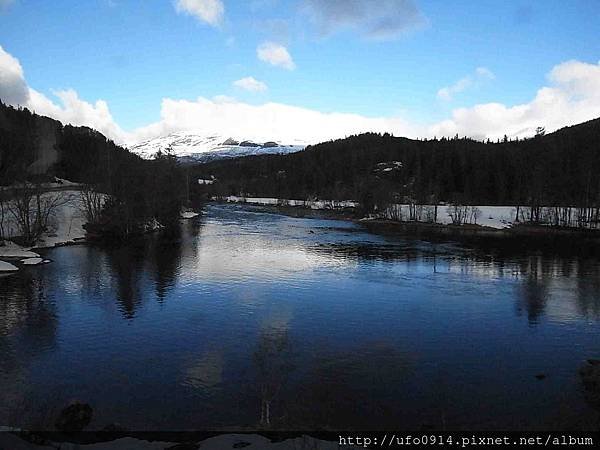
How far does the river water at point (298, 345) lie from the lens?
1341 centimetres

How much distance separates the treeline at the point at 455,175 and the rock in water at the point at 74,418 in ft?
232

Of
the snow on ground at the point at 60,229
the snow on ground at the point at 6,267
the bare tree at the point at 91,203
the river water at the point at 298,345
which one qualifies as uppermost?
the bare tree at the point at 91,203

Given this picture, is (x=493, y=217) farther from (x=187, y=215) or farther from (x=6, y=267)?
(x=6, y=267)

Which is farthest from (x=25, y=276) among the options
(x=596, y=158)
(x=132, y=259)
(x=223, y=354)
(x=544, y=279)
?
(x=596, y=158)

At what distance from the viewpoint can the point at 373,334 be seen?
20.6m

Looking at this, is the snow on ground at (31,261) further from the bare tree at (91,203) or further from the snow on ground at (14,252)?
the bare tree at (91,203)

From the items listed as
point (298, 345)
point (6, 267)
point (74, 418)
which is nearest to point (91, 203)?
point (6, 267)

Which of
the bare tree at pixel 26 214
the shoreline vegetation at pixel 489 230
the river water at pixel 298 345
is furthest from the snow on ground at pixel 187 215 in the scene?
the river water at pixel 298 345

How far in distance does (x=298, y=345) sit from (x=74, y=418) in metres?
8.82

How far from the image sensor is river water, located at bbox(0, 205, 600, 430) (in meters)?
13.4

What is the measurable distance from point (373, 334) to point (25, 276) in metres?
25.3

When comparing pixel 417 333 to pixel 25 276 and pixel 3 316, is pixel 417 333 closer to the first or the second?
pixel 3 316

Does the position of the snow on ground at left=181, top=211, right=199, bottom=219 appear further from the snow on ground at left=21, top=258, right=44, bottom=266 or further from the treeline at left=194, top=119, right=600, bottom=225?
the snow on ground at left=21, top=258, right=44, bottom=266

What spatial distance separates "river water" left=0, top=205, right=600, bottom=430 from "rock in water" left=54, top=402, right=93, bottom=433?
0.28m
